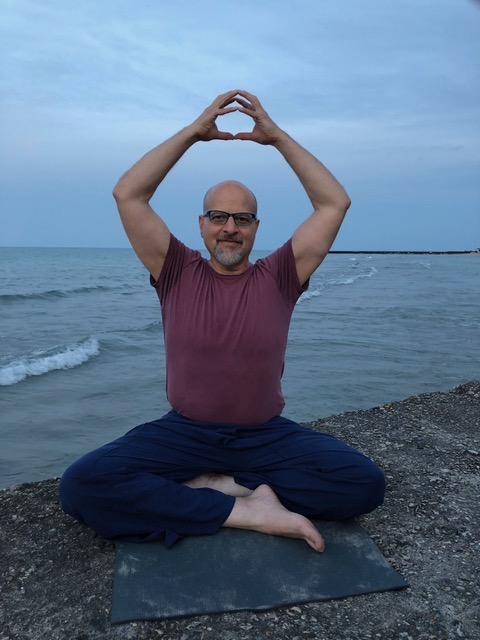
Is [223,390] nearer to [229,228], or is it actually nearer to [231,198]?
[229,228]

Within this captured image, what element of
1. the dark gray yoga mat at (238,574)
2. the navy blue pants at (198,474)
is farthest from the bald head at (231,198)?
the dark gray yoga mat at (238,574)

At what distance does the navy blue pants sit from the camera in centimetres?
322

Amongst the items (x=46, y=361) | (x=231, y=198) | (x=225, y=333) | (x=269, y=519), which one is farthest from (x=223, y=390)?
(x=46, y=361)

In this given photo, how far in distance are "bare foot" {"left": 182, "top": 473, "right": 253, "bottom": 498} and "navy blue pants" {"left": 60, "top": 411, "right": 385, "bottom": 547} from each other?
4 centimetres

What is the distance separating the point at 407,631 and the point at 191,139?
2.76 metres

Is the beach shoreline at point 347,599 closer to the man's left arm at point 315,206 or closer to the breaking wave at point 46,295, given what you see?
the man's left arm at point 315,206

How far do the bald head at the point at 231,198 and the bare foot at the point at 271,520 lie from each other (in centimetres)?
168

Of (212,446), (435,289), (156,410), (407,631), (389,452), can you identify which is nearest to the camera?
(407,631)

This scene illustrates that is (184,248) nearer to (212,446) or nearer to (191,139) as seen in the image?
(191,139)

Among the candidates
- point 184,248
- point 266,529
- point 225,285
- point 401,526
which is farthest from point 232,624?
point 184,248

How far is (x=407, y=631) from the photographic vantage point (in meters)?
Answer: 2.60

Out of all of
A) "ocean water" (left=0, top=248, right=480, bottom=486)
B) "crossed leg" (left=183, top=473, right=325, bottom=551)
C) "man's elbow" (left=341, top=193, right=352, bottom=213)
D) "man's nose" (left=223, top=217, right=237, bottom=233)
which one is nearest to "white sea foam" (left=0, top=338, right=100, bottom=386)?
"ocean water" (left=0, top=248, right=480, bottom=486)

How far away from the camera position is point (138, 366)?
36.1ft

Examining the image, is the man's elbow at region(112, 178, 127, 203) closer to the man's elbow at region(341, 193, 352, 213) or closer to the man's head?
the man's head
